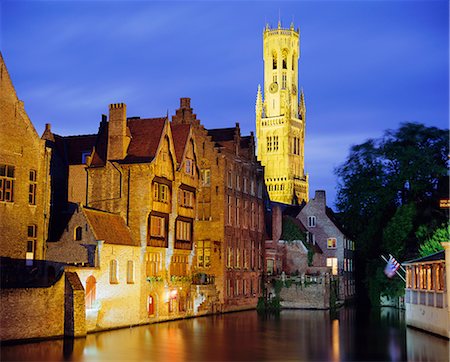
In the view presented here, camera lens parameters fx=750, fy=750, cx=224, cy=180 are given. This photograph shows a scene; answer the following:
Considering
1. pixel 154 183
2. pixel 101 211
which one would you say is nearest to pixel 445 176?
pixel 154 183

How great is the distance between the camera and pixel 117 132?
54688mm

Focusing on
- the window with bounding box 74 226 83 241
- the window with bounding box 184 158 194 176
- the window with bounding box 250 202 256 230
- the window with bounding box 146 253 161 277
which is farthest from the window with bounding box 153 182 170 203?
the window with bounding box 250 202 256 230

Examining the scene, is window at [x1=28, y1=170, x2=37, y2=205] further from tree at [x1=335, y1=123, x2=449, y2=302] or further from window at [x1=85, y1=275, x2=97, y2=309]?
tree at [x1=335, y1=123, x2=449, y2=302]

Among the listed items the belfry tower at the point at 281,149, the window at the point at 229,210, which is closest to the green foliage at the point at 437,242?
the window at the point at 229,210

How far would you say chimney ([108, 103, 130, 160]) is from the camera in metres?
54.3

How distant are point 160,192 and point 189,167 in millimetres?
6653

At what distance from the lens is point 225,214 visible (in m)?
65.8

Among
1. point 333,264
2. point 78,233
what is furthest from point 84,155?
point 333,264

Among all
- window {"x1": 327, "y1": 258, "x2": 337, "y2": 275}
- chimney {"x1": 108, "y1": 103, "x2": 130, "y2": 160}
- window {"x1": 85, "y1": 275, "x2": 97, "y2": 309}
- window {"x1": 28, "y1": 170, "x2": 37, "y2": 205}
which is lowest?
window {"x1": 85, "y1": 275, "x2": 97, "y2": 309}

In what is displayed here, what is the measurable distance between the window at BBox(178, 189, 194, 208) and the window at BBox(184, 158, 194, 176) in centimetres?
163

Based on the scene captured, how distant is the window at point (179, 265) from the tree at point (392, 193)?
2080 cm

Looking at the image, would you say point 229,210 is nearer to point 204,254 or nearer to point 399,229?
point 204,254

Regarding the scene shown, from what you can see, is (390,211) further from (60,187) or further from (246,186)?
(60,187)

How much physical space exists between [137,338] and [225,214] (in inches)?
958
